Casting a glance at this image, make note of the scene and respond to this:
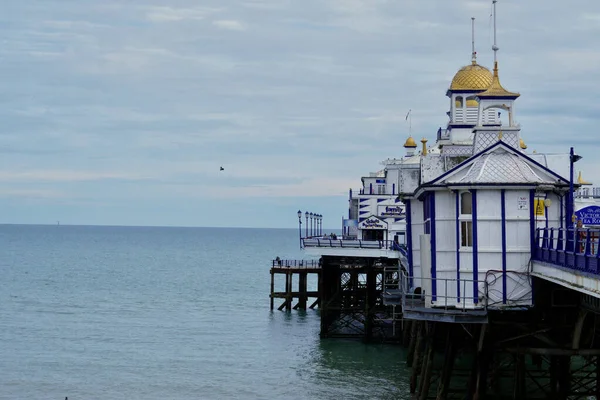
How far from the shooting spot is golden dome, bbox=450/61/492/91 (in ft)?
165

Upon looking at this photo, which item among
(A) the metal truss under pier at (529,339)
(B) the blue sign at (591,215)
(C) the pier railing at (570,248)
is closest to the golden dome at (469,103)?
(A) the metal truss under pier at (529,339)

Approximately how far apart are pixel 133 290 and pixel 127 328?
34013mm

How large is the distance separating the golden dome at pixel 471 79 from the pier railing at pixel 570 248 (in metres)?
20.2

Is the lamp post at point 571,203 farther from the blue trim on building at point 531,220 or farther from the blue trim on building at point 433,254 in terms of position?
the blue trim on building at point 433,254

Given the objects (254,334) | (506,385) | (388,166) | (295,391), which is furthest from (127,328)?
(506,385)

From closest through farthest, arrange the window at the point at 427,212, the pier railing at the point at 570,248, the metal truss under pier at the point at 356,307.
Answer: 1. the pier railing at the point at 570,248
2. the window at the point at 427,212
3. the metal truss under pier at the point at 356,307

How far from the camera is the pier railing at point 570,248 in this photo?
81.5ft

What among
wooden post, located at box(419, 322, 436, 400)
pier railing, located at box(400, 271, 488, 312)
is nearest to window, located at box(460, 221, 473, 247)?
pier railing, located at box(400, 271, 488, 312)

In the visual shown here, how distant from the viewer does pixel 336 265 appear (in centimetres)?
5884

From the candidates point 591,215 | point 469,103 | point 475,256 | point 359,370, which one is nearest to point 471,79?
point 469,103

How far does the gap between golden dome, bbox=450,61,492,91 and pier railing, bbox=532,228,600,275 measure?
20.2m

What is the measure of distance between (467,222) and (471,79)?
20.4 m

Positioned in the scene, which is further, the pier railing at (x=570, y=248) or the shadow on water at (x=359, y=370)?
the shadow on water at (x=359, y=370)

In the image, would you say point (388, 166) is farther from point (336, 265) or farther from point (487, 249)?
point (487, 249)
